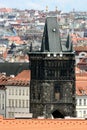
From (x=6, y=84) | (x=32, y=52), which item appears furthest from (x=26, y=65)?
(x=32, y=52)

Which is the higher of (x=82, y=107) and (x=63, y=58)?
(x=63, y=58)

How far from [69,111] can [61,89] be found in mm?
1410

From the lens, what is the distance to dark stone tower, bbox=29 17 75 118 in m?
65.8

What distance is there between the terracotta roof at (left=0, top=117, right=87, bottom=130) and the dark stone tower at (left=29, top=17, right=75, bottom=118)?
1192 cm

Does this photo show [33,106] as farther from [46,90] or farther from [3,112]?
[3,112]

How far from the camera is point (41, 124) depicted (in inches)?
2093

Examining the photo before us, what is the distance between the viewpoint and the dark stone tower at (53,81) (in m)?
65.8

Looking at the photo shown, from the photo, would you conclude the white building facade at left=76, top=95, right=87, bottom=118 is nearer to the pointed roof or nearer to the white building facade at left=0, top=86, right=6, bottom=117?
the white building facade at left=0, top=86, right=6, bottom=117

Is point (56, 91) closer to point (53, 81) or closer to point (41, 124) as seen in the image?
point (53, 81)

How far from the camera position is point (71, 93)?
66000 mm

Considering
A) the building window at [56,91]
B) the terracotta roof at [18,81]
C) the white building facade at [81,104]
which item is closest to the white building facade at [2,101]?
the terracotta roof at [18,81]

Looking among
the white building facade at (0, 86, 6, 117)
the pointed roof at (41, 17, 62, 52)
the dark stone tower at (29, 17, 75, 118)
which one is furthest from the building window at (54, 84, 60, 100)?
the white building facade at (0, 86, 6, 117)

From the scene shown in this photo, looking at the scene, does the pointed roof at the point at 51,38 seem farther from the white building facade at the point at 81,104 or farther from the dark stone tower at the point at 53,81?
the white building facade at the point at 81,104

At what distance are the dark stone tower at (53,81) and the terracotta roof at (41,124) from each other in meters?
11.9
